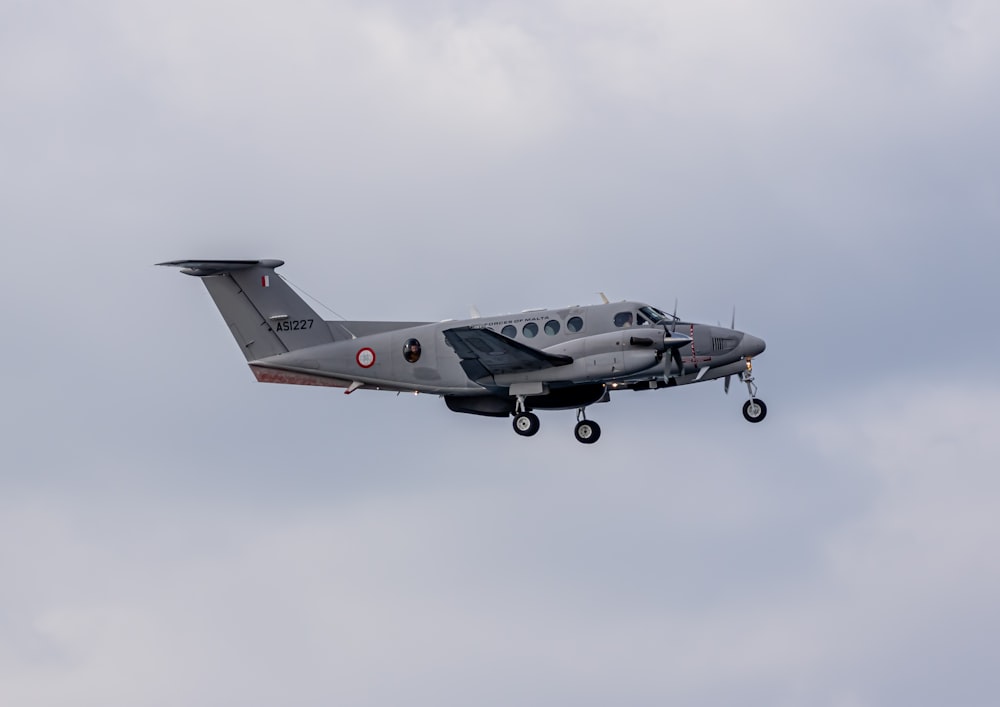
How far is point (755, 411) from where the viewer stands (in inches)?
1583

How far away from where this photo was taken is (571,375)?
39000 mm

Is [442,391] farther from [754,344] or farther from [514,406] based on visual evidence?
[754,344]

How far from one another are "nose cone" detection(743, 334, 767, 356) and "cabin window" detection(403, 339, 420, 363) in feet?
29.5

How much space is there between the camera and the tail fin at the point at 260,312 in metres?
42.5

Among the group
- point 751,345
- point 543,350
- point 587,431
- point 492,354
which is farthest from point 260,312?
point 751,345

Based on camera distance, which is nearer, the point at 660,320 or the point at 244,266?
the point at 660,320

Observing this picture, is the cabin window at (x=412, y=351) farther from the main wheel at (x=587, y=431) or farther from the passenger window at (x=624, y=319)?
the passenger window at (x=624, y=319)

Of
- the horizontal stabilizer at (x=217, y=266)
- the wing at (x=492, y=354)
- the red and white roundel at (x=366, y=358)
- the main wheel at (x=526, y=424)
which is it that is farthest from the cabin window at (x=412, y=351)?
the horizontal stabilizer at (x=217, y=266)

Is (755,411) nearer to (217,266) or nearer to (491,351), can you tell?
(491,351)

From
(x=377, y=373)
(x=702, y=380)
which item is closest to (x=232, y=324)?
(x=377, y=373)

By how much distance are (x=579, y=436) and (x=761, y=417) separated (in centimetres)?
504

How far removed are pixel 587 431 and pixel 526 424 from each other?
6.86 ft

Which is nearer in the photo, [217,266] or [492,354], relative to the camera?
[492,354]

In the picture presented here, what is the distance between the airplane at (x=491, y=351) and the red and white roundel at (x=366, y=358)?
0.09 feet
